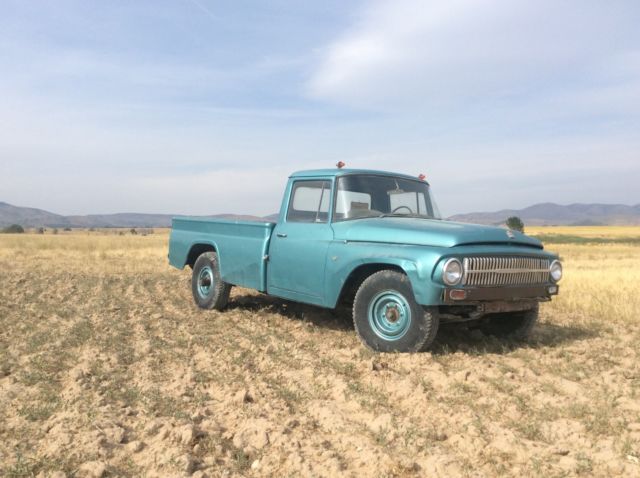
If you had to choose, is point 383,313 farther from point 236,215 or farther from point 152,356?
point 236,215

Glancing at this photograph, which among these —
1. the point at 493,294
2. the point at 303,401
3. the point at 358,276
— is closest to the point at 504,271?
the point at 493,294

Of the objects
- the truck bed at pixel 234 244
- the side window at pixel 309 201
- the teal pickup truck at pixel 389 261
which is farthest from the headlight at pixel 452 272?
the truck bed at pixel 234 244

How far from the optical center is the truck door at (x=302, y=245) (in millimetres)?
5984

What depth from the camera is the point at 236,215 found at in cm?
840

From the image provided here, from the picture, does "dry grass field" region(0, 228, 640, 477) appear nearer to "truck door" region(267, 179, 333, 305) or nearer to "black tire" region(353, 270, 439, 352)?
"black tire" region(353, 270, 439, 352)

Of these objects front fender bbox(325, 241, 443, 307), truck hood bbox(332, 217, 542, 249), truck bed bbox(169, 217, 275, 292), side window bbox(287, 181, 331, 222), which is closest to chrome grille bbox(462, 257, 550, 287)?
truck hood bbox(332, 217, 542, 249)

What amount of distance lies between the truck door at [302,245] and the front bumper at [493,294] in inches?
61.5

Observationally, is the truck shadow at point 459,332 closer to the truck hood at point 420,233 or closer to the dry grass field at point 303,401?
the dry grass field at point 303,401

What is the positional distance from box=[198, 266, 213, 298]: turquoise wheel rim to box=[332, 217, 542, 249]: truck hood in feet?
9.32

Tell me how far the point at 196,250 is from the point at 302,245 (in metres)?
2.90

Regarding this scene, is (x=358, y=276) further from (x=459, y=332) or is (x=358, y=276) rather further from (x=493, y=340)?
(x=493, y=340)

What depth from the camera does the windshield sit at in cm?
609

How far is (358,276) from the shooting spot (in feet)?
18.9

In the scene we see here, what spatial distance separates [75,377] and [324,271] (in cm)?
261
